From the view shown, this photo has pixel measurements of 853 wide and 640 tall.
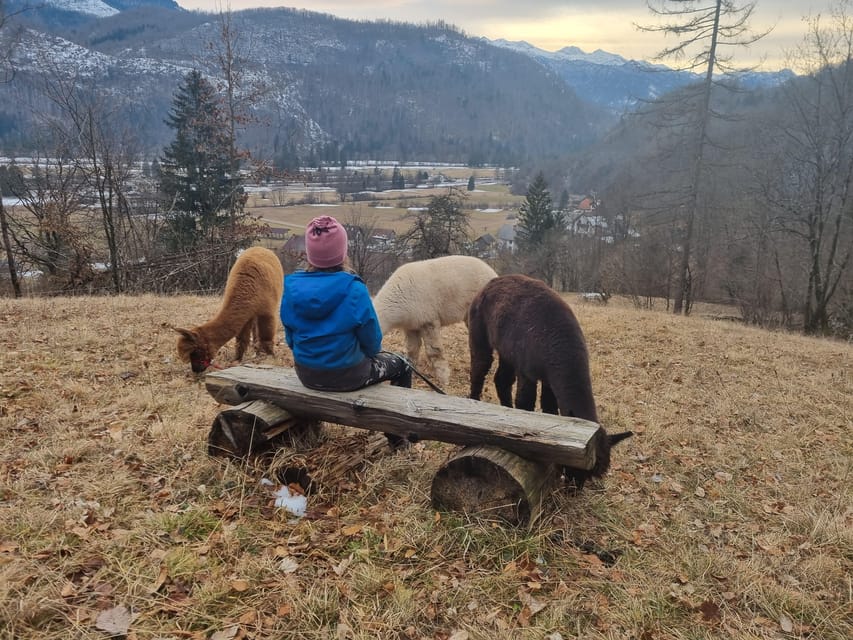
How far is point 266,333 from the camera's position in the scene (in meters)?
6.71

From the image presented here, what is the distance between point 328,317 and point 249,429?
97 centimetres

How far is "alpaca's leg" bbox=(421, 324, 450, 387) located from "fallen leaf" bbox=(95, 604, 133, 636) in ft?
15.2

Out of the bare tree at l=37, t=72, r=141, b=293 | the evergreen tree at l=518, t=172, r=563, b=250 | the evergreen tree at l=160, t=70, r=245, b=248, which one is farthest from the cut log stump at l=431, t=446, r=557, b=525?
the evergreen tree at l=518, t=172, r=563, b=250

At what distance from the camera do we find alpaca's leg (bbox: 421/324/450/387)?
658 centimetres

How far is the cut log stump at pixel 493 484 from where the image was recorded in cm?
283

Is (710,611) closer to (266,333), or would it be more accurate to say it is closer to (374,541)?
(374,541)

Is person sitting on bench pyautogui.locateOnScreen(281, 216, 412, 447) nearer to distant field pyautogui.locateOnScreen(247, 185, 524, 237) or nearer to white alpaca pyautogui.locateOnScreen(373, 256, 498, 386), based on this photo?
white alpaca pyautogui.locateOnScreen(373, 256, 498, 386)

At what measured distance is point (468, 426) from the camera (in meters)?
2.99

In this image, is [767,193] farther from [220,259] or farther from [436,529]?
[436,529]

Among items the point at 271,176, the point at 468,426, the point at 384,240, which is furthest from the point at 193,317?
the point at 384,240

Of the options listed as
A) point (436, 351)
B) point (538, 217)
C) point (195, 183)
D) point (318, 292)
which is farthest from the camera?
point (538, 217)

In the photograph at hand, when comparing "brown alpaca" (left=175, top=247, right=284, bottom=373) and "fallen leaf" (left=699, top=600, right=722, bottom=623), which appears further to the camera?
"brown alpaca" (left=175, top=247, right=284, bottom=373)

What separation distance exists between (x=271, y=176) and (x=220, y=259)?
3950mm

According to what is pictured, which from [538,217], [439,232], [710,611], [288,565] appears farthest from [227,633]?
[538,217]
